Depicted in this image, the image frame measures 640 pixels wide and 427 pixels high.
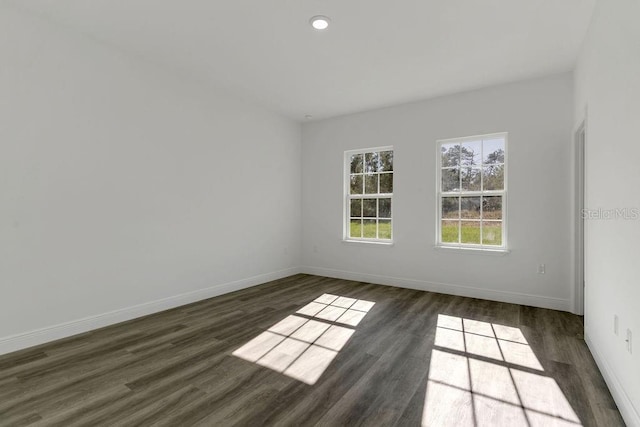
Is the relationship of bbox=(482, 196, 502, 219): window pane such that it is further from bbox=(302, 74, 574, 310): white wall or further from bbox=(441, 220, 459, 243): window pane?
bbox=(441, 220, 459, 243): window pane

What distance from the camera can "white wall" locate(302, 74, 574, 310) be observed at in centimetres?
393

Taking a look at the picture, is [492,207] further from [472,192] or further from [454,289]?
[454,289]

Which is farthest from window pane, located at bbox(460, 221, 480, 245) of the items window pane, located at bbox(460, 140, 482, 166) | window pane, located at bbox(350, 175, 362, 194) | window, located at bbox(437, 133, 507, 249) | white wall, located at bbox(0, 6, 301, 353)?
white wall, located at bbox(0, 6, 301, 353)

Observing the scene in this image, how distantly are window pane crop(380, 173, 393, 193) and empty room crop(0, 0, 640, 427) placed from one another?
0.09 feet

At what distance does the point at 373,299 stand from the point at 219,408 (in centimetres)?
275

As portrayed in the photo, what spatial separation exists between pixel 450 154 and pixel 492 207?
97cm

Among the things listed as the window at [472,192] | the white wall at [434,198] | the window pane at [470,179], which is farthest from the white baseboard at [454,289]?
the window pane at [470,179]

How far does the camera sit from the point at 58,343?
2895mm

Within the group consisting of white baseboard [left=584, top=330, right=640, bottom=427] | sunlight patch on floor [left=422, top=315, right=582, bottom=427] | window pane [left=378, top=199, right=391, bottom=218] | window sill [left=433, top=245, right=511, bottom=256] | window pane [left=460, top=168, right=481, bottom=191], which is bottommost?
sunlight patch on floor [left=422, top=315, right=582, bottom=427]

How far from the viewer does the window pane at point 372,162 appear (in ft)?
17.9

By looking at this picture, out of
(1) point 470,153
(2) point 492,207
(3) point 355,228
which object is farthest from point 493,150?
(3) point 355,228

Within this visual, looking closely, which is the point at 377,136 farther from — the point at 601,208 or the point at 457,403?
the point at 457,403

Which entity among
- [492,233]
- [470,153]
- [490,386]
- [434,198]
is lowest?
Answer: [490,386]

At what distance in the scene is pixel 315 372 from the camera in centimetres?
239
